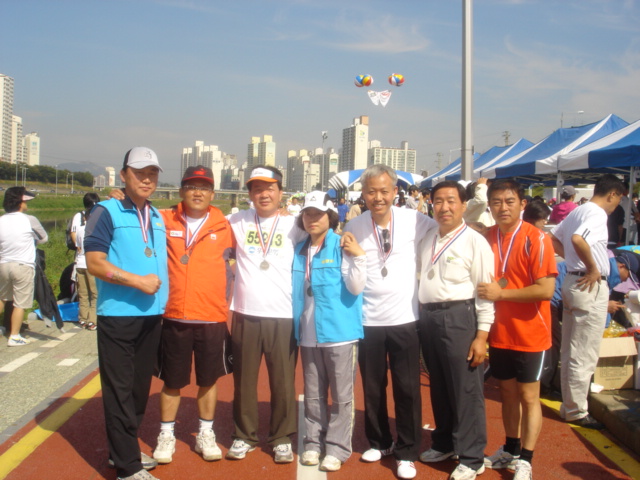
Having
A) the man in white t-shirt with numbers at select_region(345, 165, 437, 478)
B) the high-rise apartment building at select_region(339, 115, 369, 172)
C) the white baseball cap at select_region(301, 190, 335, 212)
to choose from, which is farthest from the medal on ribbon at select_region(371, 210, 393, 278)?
the high-rise apartment building at select_region(339, 115, 369, 172)

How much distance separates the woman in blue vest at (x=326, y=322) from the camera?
357 cm

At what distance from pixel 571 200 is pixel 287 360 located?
8.19 meters

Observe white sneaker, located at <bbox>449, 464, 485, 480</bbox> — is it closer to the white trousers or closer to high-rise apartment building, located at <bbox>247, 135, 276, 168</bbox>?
the white trousers

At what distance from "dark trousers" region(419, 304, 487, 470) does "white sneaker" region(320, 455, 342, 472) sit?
78 centimetres

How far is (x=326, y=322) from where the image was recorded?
141 inches

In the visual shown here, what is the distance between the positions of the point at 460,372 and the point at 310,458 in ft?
3.84

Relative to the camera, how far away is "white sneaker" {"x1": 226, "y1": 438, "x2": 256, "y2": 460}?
3.73m

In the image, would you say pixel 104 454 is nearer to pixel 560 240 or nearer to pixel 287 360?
pixel 287 360

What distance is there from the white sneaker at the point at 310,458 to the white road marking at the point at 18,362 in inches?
139

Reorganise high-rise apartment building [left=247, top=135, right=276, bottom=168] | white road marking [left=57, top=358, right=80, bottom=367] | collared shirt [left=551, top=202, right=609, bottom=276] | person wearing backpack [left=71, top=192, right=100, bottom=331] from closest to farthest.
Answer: collared shirt [left=551, top=202, right=609, bottom=276]
white road marking [left=57, top=358, right=80, bottom=367]
person wearing backpack [left=71, top=192, right=100, bottom=331]
high-rise apartment building [left=247, top=135, right=276, bottom=168]

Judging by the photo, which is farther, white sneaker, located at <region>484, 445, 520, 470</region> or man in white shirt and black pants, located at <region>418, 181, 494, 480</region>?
white sneaker, located at <region>484, 445, 520, 470</region>

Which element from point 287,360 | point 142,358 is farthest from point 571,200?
point 142,358


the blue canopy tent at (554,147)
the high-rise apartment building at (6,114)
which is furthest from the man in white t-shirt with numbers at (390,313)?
the high-rise apartment building at (6,114)

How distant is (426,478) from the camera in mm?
3551
